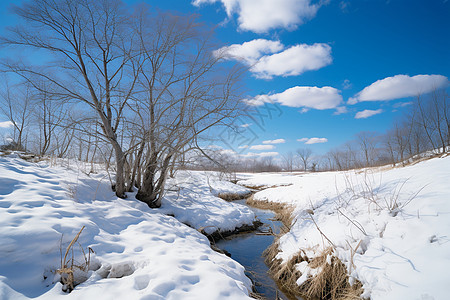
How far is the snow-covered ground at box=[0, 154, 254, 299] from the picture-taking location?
1992 mm

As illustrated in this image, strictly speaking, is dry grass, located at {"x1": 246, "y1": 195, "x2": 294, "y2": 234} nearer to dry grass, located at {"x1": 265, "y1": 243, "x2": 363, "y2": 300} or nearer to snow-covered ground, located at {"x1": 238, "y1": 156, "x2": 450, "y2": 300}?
snow-covered ground, located at {"x1": 238, "y1": 156, "x2": 450, "y2": 300}

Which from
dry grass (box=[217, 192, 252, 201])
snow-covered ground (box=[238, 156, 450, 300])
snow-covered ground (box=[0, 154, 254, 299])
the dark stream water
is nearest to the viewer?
snow-covered ground (box=[0, 154, 254, 299])

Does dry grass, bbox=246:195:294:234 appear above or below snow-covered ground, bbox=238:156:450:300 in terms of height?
below

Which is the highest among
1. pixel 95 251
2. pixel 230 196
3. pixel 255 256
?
pixel 95 251

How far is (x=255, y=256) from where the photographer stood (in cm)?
526

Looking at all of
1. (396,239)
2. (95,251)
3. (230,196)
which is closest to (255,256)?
(396,239)

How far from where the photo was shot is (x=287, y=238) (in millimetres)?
4684

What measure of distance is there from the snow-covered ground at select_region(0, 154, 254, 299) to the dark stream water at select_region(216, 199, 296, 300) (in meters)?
0.75

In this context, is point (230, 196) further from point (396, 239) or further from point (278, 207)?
point (396, 239)

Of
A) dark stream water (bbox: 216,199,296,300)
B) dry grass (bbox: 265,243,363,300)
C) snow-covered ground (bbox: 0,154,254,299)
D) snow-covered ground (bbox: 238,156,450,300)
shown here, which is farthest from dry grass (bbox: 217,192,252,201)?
dry grass (bbox: 265,243,363,300)

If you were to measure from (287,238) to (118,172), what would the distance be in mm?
5012

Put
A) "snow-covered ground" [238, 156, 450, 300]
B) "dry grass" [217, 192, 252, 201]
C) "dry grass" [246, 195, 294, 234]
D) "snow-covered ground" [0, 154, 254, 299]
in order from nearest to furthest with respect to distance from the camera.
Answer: "snow-covered ground" [0, 154, 254, 299] → "snow-covered ground" [238, 156, 450, 300] → "dry grass" [246, 195, 294, 234] → "dry grass" [217, 192, 252, 201]

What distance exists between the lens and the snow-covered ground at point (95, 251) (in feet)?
6.54

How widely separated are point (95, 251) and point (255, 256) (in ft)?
13.0
